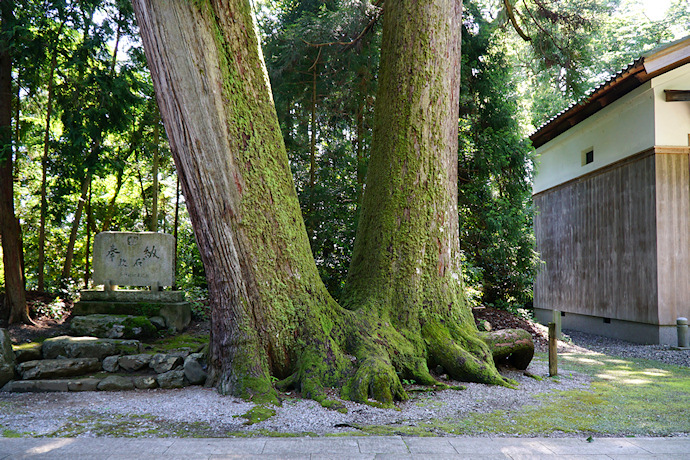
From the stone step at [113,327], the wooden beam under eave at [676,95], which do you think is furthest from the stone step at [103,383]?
the wooden beam under eave at [676,95]

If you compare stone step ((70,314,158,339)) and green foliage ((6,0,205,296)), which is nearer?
stone step ((70,314,158,339))

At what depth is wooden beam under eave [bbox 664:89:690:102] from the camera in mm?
8852

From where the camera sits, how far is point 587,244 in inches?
456

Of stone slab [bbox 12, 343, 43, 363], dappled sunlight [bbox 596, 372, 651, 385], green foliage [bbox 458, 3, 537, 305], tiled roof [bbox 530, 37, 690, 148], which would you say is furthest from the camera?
green foliage [bbox 458, 3, 537, 305]

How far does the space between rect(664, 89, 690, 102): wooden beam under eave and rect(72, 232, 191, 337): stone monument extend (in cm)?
943

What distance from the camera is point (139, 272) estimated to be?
7.74 meters

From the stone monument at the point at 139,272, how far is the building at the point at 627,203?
6404 millimetres

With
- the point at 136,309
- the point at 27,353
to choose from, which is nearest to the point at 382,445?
the point at 27,353

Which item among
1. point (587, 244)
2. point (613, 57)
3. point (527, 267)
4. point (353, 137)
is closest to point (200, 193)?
point (353, 137)

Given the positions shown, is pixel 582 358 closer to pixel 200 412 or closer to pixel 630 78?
pixel 630 78

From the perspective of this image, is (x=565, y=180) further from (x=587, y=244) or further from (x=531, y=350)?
(x=531, y=350)

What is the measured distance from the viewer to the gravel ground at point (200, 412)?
137 inches

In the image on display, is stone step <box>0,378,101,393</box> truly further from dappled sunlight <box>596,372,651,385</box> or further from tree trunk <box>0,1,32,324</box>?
dappled sunlight <box>596,372,651,385</box>

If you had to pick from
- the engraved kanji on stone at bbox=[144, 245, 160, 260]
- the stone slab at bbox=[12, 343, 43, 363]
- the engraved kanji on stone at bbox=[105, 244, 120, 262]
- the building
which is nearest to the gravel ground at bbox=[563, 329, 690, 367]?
the building
